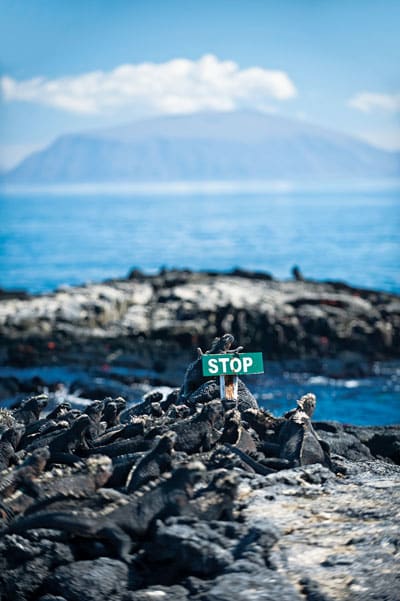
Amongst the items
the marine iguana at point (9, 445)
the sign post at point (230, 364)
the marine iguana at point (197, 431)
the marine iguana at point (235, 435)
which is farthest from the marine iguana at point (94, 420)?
the marine iguana at point (235, 435)

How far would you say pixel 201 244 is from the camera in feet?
343

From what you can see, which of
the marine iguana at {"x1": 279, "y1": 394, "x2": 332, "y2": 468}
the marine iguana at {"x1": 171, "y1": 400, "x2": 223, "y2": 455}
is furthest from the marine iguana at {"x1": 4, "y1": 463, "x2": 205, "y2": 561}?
the marine iguana at {"x1": 279, "y1": 394, "x2": 332, "y2": 468}

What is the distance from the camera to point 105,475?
8.50m

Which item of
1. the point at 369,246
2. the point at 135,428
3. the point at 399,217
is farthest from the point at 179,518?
the point at 399,217

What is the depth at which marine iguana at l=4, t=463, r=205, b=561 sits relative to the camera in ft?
25.7

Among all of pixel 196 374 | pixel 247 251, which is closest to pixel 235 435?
pixel 196 374

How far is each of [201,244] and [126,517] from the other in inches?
3818

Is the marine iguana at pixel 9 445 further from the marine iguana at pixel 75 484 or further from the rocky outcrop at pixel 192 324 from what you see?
the rocky outcrop at pixel 192 324

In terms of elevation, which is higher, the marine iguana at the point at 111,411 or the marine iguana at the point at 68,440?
the marine iguana at the point at 111,411

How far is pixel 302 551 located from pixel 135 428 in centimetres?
308

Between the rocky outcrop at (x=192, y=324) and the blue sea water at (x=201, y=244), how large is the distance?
2758cm

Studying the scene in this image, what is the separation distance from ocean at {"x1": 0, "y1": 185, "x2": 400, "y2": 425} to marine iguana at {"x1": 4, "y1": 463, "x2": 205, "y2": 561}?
17.5 m

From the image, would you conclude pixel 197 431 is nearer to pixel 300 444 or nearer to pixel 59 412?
pixel 300 444

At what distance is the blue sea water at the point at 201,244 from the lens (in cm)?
7744
